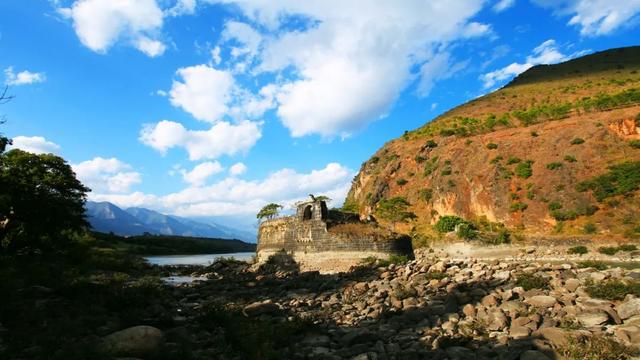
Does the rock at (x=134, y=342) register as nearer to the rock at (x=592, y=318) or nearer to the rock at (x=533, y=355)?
the rock at (x=533, y=355)

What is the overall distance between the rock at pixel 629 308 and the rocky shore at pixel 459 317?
0.03 metres

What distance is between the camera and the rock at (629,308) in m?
12.7

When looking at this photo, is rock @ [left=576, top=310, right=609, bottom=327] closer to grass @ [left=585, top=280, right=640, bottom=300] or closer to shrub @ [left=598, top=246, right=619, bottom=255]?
grass @ [left=585, top=280, right=640, bottom=300]

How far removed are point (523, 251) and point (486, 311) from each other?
30.7 m

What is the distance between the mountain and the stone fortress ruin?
23954 millimetres

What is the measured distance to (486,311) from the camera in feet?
48.6

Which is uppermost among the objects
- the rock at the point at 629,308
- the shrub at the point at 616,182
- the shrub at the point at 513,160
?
the shrub at the point at 513,160

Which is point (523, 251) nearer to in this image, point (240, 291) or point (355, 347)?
point (240, 291)

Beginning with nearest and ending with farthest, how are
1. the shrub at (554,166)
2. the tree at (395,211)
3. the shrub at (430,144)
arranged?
the shrub at (554,166), the tree at (395,211), the shrub at (430,144)

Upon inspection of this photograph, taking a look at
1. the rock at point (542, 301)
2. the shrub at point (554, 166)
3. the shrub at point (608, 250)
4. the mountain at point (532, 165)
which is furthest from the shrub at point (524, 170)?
the rock at point (542, 301)

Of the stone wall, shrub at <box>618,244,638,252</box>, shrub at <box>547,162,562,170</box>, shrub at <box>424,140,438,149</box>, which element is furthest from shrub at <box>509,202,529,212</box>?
the stone wall

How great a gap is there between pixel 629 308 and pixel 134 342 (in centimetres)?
1463

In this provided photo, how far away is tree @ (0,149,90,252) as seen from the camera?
26.9 m

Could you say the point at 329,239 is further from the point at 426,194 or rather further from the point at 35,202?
the point at 426,194
